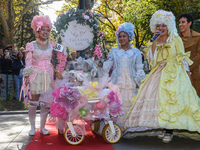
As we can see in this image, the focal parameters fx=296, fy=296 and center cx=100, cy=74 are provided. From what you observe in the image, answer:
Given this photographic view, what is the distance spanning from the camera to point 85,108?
4367 millimetres

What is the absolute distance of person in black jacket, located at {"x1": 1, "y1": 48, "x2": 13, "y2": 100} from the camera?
30.8 feet

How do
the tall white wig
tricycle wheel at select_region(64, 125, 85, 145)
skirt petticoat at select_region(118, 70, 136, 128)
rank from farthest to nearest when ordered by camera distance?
skirt petticoat at select_region(118, 70, 136, 128), the tall white wig, tricycle wheel at select_region(64, 125, 85, 145)

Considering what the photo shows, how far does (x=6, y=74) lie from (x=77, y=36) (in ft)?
15.6

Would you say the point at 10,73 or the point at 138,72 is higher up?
the point at 138,72

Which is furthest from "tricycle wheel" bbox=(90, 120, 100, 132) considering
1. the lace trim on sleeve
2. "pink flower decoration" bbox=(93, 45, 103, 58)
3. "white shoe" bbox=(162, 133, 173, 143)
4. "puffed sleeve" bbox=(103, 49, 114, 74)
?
the lace trim on sleeve

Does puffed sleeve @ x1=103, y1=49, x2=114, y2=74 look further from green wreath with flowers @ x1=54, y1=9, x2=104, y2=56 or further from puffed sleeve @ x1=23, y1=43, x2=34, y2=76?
puffed sleeve @ x1=23, y1=43, x2=34, y2=76

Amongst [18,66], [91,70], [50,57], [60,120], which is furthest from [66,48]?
[18,66]

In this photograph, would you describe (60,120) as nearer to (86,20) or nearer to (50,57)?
(50,57)

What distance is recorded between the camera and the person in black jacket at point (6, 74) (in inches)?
369

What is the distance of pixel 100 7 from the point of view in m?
24.2

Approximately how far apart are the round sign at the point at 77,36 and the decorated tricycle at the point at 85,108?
1263mm

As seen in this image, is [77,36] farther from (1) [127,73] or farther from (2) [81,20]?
(1) [127,73]

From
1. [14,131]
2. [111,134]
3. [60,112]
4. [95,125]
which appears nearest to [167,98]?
[111,134]

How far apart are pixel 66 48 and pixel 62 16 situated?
0.59m
